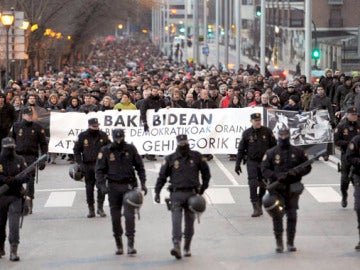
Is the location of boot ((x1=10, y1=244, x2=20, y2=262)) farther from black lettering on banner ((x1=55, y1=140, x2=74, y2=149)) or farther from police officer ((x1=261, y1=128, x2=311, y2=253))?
black lettering on banner ((x1=55, y1=140, x2=74, y2=149))

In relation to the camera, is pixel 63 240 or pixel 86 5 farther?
pixel 86 5

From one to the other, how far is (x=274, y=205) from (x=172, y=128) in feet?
34.0

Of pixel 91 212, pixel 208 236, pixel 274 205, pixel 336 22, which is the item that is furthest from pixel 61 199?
pixel 336 22

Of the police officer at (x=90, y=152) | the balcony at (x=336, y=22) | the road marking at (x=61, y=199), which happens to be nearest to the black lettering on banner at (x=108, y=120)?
the road marking at (x=61, y=199)

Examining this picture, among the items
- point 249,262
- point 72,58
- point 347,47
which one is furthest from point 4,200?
point 72,58

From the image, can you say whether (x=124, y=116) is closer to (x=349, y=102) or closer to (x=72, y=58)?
(x=349, y=102)

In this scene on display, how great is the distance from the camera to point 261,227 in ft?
61.8

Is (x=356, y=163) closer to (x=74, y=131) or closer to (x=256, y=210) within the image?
(x=256, y=210)

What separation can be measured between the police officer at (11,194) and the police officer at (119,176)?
41.2 inches

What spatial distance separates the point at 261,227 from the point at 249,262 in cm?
303

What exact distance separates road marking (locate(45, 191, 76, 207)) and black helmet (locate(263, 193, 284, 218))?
6257mm

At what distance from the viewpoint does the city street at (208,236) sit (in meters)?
15.9

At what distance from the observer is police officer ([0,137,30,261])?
16.3 m

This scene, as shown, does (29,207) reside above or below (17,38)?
below
